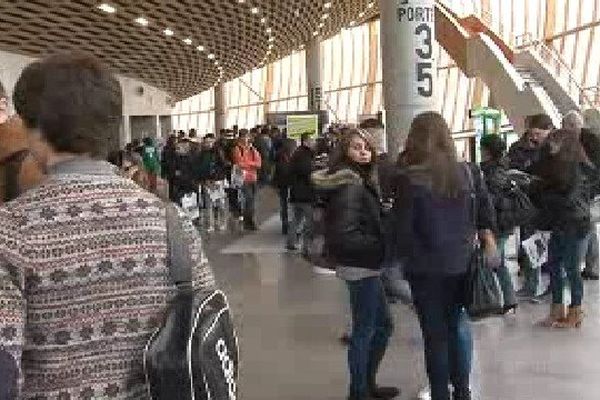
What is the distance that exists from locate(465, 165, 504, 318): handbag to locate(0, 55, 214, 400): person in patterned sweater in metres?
2.83

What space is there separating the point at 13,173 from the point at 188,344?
1465 millimetres

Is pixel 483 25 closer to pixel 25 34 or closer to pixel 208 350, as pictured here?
pixel 25 34

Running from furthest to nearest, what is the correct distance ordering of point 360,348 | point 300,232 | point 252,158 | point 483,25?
1. point 483,25
2. point 252,158
3. point 300,232
4. point 360,348

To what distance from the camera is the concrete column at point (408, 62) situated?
30.3 feet

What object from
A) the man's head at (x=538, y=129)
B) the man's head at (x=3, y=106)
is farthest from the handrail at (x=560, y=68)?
the man's head at (x=3, y=106)

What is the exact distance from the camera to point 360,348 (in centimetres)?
496

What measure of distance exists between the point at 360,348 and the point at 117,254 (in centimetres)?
342

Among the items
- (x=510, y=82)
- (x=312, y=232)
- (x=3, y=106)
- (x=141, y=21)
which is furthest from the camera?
(x=141, y=21)

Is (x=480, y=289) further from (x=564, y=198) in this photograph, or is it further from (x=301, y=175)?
(x=301, y=175)

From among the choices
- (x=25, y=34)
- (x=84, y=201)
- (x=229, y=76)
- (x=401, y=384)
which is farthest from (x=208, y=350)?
(x=229, y=76)

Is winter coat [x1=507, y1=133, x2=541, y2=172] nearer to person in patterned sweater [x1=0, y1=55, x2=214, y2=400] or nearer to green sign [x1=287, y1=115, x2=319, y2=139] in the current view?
person in patterned sweater [x1=0, y1=55, x2=214, y2=400]

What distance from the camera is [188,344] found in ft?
5.43

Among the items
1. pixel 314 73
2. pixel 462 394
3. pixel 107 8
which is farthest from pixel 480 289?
pixel 314 73

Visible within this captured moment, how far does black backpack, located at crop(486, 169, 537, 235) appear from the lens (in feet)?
23.2
